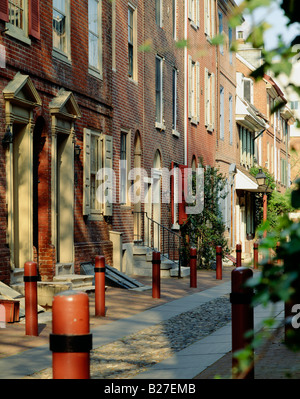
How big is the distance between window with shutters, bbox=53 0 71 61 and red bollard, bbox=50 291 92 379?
11.9 meters

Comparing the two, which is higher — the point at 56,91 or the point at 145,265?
the point at 56,91

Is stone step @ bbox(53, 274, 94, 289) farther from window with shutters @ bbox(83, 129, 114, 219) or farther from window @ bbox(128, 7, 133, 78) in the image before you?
window @ bbox(128, 7, 133, 78)

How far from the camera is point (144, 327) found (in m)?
10.4

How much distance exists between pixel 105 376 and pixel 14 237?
22.1 feet

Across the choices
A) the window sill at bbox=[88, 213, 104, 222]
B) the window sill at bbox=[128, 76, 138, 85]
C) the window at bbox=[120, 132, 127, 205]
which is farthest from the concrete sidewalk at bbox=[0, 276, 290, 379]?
the window sill at bbox=[128, 76, 138, 85]

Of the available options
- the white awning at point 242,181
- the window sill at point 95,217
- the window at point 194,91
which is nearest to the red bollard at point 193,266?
the window sill at point 95,217

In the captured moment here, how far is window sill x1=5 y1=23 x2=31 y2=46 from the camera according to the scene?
40.6 ft

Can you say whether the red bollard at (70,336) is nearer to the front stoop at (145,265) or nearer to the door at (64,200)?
the door at (64,200)

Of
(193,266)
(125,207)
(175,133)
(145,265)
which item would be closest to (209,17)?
(175,133)

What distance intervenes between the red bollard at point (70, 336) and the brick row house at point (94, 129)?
4211mm

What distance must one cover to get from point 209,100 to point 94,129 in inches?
539

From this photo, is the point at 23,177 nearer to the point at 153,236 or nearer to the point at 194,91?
the point at 153,236
